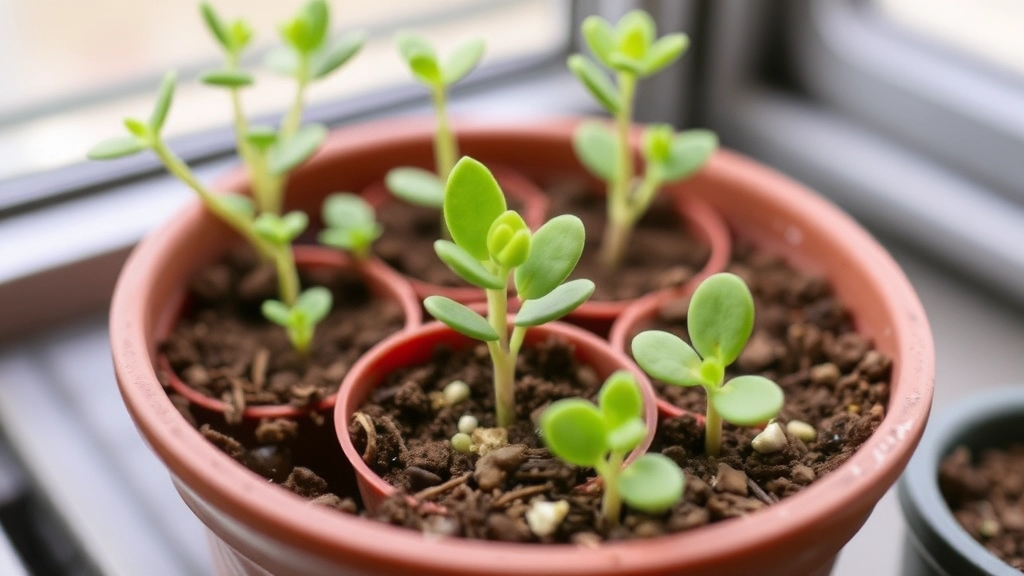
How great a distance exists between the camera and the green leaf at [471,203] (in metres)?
0.64

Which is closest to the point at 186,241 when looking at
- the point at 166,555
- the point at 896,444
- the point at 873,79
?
the point at 166,555

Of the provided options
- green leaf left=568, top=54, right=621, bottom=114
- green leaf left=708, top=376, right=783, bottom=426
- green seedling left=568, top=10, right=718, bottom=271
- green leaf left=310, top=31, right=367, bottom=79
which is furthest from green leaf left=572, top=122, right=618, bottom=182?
green leaf left=708, top=376, right=783, bottom=426

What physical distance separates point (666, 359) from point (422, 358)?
0.23m

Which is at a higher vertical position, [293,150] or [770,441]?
[293,150]

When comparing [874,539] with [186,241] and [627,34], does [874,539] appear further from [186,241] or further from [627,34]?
[186,241]

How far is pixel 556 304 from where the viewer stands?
0.61 m

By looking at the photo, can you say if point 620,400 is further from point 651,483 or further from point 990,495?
point 990,495

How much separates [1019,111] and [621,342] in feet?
1.77

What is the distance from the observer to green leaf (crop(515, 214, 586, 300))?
2.07 ft

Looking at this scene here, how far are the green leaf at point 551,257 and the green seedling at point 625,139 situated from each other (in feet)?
0.61

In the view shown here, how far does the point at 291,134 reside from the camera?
894 mm

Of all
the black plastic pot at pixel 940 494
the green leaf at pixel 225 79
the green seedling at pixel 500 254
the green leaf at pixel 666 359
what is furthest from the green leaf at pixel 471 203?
the black plastic pot at pixel 940 494

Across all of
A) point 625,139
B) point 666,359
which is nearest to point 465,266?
point 666,359

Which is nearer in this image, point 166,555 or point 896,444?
point 896,444
